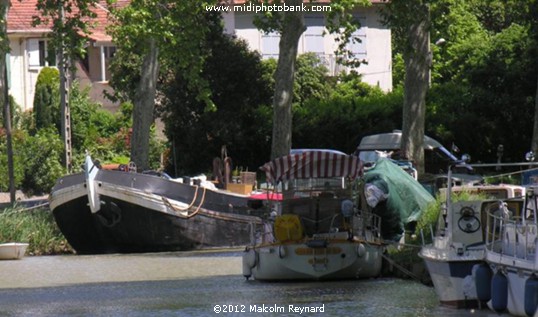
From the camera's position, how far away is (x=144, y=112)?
149ft

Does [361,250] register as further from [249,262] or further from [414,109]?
[414,109]

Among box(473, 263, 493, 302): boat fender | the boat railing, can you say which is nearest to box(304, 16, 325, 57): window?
the boat railing

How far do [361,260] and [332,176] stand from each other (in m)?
2.62

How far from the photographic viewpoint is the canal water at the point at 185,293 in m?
23.9

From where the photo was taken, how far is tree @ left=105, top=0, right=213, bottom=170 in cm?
3762

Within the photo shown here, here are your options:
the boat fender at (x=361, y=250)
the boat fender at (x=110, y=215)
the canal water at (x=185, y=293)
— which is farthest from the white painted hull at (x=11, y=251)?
the boat fender at (x=361, y=250)

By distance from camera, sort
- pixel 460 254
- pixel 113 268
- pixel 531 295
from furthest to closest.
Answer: pixel 113 268, pixel 460 254, pixel 531 295

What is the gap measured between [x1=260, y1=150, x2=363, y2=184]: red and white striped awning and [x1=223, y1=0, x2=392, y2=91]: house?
30.9m

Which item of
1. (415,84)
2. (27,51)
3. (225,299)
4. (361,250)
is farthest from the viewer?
(27,51)

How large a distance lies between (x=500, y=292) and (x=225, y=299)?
5.93m

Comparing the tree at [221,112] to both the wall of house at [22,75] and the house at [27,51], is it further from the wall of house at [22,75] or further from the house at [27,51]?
the wall of house at [22,75]

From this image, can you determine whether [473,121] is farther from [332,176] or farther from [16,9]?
[16,9]

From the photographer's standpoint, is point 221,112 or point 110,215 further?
point 221,112

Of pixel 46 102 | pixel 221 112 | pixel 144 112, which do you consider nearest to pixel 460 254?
pixel 144 112
